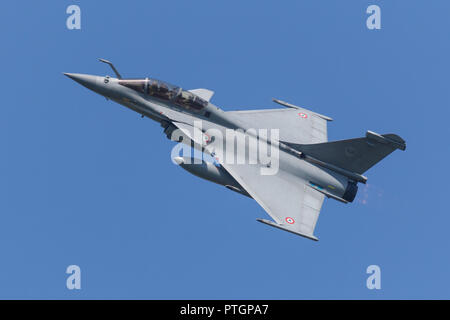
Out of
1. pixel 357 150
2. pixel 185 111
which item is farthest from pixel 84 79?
pixel 357 150

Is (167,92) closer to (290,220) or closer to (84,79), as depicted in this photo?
(84,79)

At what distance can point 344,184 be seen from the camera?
22781 mm

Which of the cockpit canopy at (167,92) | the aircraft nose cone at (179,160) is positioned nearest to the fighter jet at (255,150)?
the cockpit canopy at (167,92)

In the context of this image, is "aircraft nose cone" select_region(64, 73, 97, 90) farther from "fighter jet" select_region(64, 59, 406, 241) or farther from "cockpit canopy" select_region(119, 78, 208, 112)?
"cockpit canopy" select_region(119, 78, 208, 112)

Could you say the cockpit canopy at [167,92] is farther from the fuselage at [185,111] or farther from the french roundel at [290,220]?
the french roundel at [290,220]

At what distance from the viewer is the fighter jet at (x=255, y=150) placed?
22.2m

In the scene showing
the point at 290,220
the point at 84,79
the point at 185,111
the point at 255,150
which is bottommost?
the point at 290,220

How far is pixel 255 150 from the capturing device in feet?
75.0

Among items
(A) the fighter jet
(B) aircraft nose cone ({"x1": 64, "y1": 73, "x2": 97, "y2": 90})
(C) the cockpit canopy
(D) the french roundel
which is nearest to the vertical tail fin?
(A) the fighter jet

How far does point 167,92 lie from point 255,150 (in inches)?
160

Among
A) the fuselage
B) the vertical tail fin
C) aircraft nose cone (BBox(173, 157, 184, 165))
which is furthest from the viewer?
the fuselage

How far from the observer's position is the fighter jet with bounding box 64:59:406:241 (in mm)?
22172

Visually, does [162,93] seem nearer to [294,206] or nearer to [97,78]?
[97,78]

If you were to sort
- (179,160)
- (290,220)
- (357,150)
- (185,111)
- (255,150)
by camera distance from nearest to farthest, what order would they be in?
(179,160) < (290,220) < (357,150) < (255,150) < (185,111)
